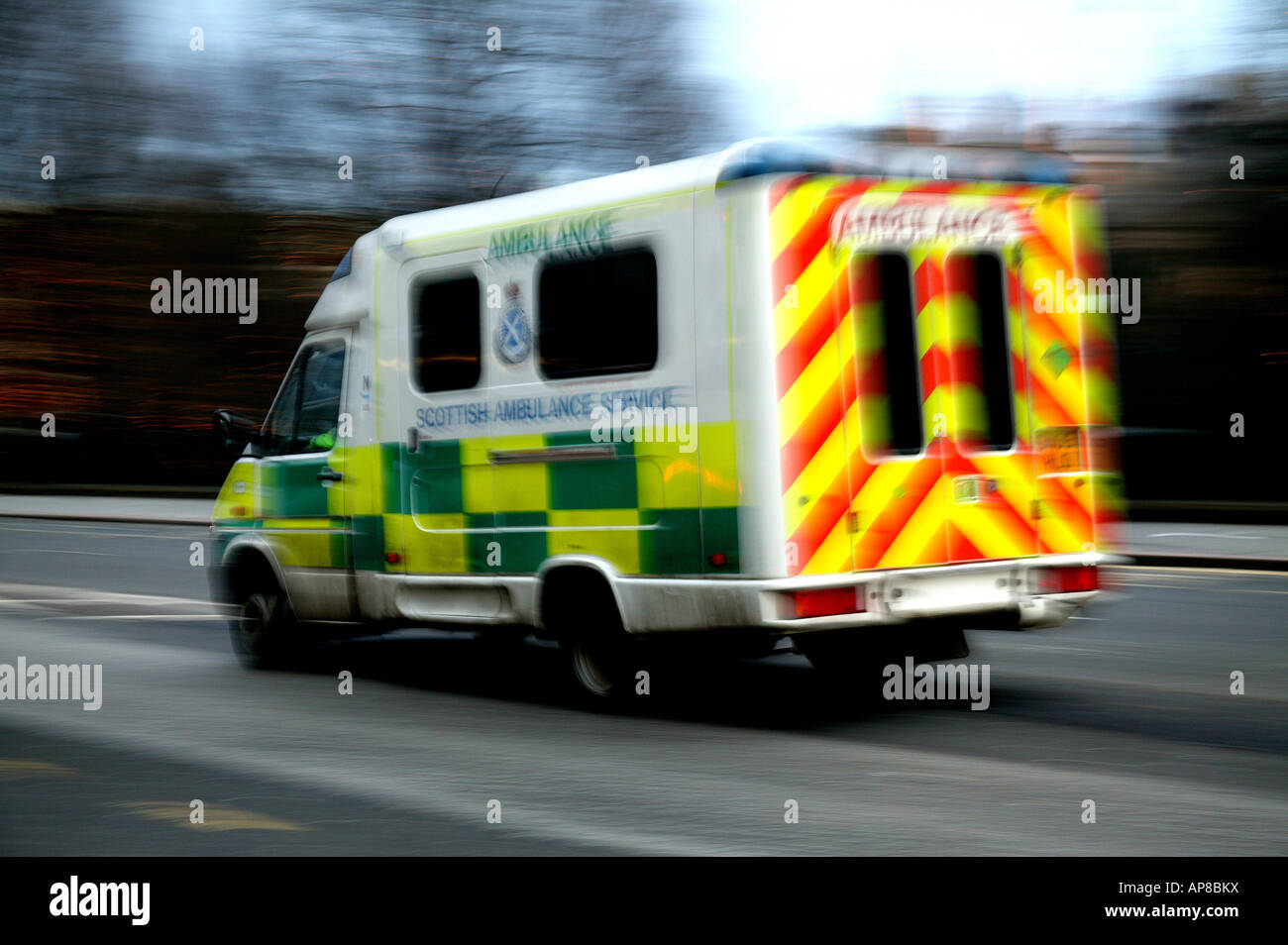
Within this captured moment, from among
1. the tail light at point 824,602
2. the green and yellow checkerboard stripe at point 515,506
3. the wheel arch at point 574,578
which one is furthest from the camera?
the wheel arch at point 574,578

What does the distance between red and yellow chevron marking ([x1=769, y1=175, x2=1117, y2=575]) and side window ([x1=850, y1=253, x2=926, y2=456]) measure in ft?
0.04

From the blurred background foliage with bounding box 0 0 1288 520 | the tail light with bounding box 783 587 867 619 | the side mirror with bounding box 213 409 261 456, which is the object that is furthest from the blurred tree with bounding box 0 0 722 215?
the tail light with bounding box 783 587 867 619

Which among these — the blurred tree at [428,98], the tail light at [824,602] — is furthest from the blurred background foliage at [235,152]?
the tail light at [824,602]

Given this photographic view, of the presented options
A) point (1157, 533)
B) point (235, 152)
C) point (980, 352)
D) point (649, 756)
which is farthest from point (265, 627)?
point (235, 152)

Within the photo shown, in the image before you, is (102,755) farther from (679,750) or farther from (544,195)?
(544,195)

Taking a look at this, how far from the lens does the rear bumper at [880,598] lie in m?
7.54

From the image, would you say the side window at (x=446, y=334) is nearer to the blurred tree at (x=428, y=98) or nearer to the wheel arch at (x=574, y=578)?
the wheel arch at (x=574, y=578)

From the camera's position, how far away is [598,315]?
831cm

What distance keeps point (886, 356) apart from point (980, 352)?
600 mm

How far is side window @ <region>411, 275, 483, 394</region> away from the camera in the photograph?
29.5 ft

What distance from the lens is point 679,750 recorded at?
7504 millimetres

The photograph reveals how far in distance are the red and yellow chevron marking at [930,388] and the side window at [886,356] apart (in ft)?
0.04

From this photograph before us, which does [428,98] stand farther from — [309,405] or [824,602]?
[824,602]
